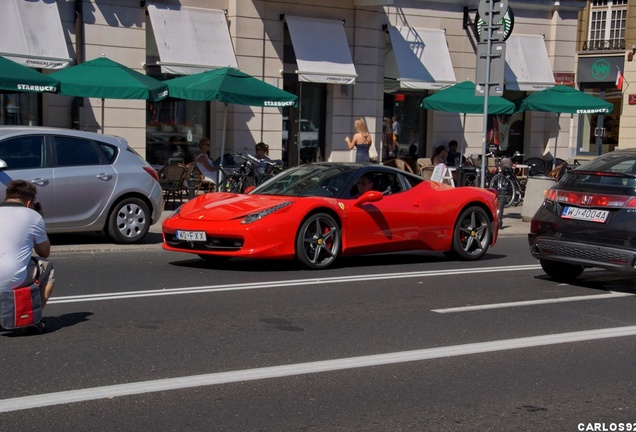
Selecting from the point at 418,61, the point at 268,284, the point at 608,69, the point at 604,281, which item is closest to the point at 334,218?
the point at 268,284

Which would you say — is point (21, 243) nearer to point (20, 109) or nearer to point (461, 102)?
point (20, 109)

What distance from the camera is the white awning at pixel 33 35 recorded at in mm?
18016

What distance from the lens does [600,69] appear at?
138ft

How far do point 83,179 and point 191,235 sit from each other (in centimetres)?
263

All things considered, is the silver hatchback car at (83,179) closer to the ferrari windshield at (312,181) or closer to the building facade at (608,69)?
the ferrari windshield at (312,181)

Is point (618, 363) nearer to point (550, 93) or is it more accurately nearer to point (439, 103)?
point (439, 103)

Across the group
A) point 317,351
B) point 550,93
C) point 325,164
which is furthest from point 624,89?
point 317,351

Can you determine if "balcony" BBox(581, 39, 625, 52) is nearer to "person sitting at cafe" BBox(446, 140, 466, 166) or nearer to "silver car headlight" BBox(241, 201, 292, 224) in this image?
"person sitting at cafe" BBox(446, 140, 466, 166)

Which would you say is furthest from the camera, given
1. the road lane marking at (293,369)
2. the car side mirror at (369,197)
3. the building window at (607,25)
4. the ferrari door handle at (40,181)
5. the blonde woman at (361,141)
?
the building window at (607,25)

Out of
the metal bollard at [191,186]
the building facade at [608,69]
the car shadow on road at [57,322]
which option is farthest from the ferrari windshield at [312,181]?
the building facade at [608,69]

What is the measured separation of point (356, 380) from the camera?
6.53 m

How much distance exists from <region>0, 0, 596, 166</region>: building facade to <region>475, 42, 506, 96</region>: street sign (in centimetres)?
14

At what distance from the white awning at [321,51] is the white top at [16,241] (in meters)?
14.7

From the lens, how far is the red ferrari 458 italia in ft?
36.0
